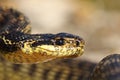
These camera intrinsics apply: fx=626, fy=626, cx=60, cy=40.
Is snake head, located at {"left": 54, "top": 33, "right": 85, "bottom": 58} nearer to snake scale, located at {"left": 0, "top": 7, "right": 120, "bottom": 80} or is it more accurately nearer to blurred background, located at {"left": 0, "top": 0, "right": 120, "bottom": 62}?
snake scale, located at {"left": 0, "top": 7, "right": 120, "bottom": 80}

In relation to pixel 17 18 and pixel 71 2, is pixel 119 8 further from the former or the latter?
pixel 17 18

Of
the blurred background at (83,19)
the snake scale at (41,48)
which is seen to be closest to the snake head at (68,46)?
the snake scale at (41,48)

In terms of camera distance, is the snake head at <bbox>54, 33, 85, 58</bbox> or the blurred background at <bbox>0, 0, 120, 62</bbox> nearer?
the snake head at <bbox>54, 33, 85, 58</bbox>

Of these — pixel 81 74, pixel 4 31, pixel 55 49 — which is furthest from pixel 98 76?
pixel 81 74

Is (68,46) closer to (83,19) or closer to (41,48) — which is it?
(41,48)

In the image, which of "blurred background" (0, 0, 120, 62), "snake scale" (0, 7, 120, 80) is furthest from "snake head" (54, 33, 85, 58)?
"blurred background" (0, 0, 120, 62)

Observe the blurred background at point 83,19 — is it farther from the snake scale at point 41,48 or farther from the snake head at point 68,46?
the snake head at point 68,46

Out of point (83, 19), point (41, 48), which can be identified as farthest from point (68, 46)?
point (83, 19)

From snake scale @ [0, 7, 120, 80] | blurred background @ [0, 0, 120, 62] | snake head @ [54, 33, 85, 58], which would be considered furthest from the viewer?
blurred background @ [0, 0, 120, 62]
